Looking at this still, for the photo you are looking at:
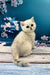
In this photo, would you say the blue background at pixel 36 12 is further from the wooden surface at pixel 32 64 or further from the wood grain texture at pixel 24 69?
the wood grain texture at pixel 24 69

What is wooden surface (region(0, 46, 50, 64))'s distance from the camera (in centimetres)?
107

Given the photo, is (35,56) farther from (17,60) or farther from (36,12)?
(36,12)

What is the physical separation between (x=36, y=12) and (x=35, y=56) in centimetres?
52

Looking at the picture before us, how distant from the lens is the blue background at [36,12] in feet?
4.69

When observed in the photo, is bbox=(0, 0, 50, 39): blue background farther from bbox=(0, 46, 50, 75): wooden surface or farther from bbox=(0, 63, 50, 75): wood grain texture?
bbox=(0, 63, 50, 75): wood grain texture

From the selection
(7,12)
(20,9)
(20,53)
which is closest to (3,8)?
(7,12)

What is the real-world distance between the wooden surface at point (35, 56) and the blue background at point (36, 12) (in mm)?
322

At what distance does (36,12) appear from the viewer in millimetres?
1449

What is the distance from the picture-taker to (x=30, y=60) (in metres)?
1.07

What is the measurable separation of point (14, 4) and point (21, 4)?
8 centimetres

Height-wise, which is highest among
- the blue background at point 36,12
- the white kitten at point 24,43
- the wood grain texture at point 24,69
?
the blue background at point 36,12

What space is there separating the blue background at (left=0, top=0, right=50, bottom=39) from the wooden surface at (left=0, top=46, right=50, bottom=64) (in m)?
0.32

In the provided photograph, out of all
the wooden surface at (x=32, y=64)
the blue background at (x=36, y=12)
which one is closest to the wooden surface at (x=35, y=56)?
the wooden surface at (x=32, y=64)

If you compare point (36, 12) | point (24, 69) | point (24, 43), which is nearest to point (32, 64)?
point (24, 69)
